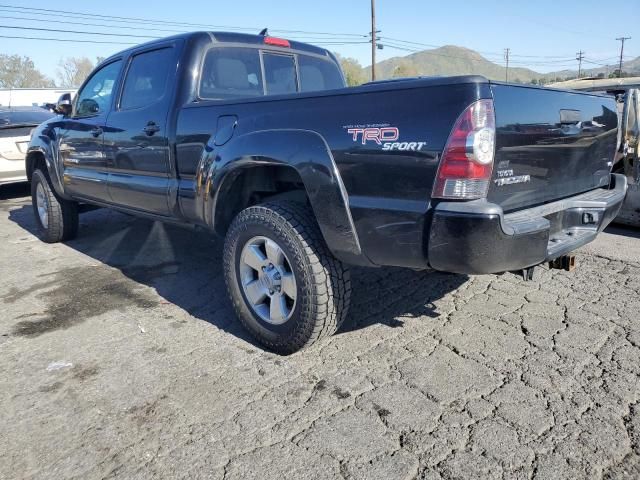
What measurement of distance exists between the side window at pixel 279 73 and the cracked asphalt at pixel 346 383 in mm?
1714

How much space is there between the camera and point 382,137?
232cm

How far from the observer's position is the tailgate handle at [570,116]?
262 cm

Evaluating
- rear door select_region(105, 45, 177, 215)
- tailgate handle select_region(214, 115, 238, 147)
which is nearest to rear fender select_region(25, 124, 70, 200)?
rear door select_region(105, 45, 177, 215)

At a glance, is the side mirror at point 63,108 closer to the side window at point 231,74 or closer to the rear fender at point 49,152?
→ the rear fender at point 49,152

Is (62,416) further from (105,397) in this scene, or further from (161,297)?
(161,297)

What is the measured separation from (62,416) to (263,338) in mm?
1110

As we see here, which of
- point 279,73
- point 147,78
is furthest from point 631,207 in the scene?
point 147,78

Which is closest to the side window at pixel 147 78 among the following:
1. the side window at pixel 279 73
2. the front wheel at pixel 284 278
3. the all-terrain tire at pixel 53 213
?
the side window at pixel 279 73

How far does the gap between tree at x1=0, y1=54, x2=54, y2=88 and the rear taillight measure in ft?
250

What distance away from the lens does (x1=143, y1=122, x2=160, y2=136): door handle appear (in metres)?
3.62

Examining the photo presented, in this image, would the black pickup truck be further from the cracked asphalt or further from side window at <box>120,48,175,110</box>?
the cracked asphalt

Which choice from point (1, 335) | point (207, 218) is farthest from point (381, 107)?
point (1, 335)

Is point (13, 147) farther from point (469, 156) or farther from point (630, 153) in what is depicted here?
point (630, 153)

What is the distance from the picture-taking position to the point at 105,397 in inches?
102
